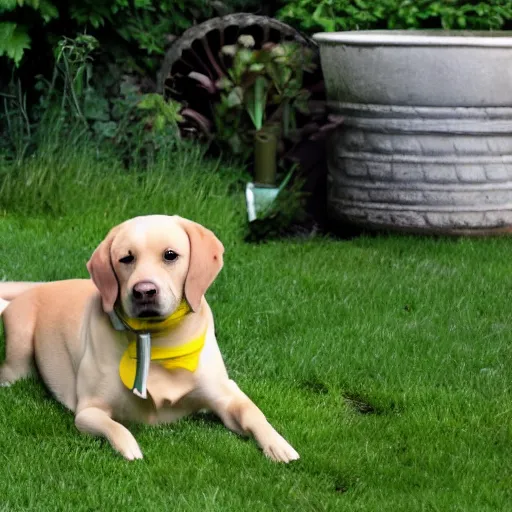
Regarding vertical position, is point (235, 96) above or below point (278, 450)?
above

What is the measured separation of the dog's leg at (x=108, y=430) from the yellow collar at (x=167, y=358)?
0.13 m

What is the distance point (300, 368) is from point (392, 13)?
389 centimetres

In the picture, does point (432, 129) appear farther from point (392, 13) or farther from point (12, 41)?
point (12, 41)

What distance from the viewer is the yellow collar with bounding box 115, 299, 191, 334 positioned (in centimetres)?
358

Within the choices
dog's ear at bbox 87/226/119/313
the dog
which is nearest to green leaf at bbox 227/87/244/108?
the dog

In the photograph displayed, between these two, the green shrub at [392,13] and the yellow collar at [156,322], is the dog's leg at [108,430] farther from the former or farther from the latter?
the green shrub at [392,13]

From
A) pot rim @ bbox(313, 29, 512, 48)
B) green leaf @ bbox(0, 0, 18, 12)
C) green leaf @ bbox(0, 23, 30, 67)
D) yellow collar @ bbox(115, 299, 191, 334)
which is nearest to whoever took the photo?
yellow collar @ bbox(115, 299, 191, 334)

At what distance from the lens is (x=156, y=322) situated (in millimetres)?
3590

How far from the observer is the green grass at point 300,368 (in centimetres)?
330

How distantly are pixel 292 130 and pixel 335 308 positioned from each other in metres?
2.45

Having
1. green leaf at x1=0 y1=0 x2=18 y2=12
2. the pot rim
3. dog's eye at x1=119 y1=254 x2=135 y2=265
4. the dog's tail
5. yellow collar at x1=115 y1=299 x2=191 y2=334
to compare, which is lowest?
the dog's tail

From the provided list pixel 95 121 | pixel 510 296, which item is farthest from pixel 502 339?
pixel 95 121

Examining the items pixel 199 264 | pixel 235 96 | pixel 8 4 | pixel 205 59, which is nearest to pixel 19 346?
pixel 199 264

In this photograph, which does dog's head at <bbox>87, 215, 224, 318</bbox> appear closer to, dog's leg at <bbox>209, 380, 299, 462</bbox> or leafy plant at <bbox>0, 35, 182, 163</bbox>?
dog's leg at <bbox>209, 380, 299, 462</bbox>
